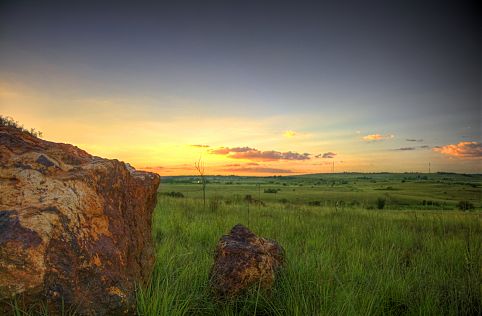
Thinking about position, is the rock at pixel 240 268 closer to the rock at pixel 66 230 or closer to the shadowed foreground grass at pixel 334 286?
the shadowed foreground grass at pixel 334 286

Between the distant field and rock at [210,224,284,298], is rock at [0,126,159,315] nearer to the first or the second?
rock at [210,224,284,298]

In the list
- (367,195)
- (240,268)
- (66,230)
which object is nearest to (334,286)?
(240,268)

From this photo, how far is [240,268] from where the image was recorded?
323 cm

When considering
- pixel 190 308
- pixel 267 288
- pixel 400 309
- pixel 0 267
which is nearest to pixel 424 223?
pixel 400 309

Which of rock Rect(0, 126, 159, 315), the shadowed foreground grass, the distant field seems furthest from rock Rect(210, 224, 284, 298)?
the distant field

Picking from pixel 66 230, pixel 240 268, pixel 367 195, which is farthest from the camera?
pixel 367 195

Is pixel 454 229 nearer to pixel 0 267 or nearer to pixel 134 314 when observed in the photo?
pixel 134 314

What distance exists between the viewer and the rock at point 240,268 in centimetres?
318

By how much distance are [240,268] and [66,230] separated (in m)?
1.63

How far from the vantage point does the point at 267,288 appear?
3.24 metres

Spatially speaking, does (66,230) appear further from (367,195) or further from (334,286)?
(367,195)

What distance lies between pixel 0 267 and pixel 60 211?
0.48m

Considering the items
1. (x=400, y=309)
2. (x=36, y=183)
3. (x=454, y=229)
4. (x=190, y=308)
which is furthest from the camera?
(x=454, y=229)

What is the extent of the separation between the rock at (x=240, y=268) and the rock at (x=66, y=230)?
0.71 meters
